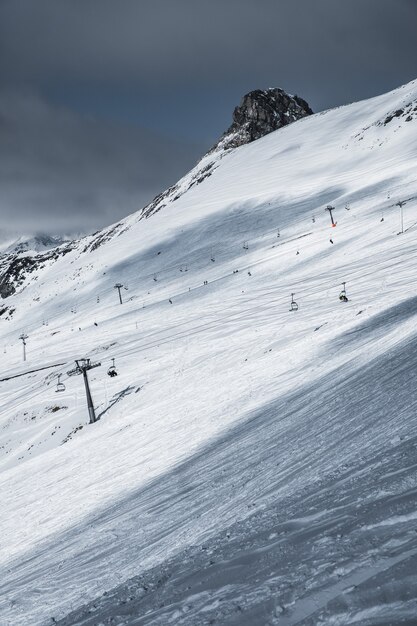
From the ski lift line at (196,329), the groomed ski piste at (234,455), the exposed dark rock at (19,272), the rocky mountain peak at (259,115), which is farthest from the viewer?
the exposed dark rock at (19,272)

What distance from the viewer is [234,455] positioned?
10453 millimetres

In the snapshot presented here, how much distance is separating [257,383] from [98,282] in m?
60.2

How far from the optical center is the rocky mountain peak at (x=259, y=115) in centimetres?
17250

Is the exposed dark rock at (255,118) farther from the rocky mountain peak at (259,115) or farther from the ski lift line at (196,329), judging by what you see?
the ski lift line at (196,329)

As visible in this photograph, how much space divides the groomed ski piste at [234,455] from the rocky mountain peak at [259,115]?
447 ft

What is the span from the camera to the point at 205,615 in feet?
15.2

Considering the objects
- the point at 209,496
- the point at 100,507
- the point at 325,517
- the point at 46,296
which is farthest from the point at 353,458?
the point at 46,296

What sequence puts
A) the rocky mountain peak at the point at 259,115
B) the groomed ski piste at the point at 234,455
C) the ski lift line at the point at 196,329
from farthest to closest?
the rocky mountain peak at the point at 259,115
the ski lift line at the point at 196,329
the groomed ski piste at the point at 234,455

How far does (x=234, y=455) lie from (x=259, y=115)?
617 feet

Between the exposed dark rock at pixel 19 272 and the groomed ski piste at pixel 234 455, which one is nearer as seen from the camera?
the groomed ski piste at pixel 234 455

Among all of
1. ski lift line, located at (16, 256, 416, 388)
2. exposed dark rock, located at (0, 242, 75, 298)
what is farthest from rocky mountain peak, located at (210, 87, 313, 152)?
ski lift line, located at (16, 256, 416, 388)

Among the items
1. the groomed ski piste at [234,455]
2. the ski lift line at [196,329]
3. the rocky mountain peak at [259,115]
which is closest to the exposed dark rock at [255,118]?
the rocky mountain peak at [259,115]

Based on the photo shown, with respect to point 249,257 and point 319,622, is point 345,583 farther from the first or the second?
point 249,257

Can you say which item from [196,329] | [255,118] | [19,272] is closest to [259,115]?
[255,118]
